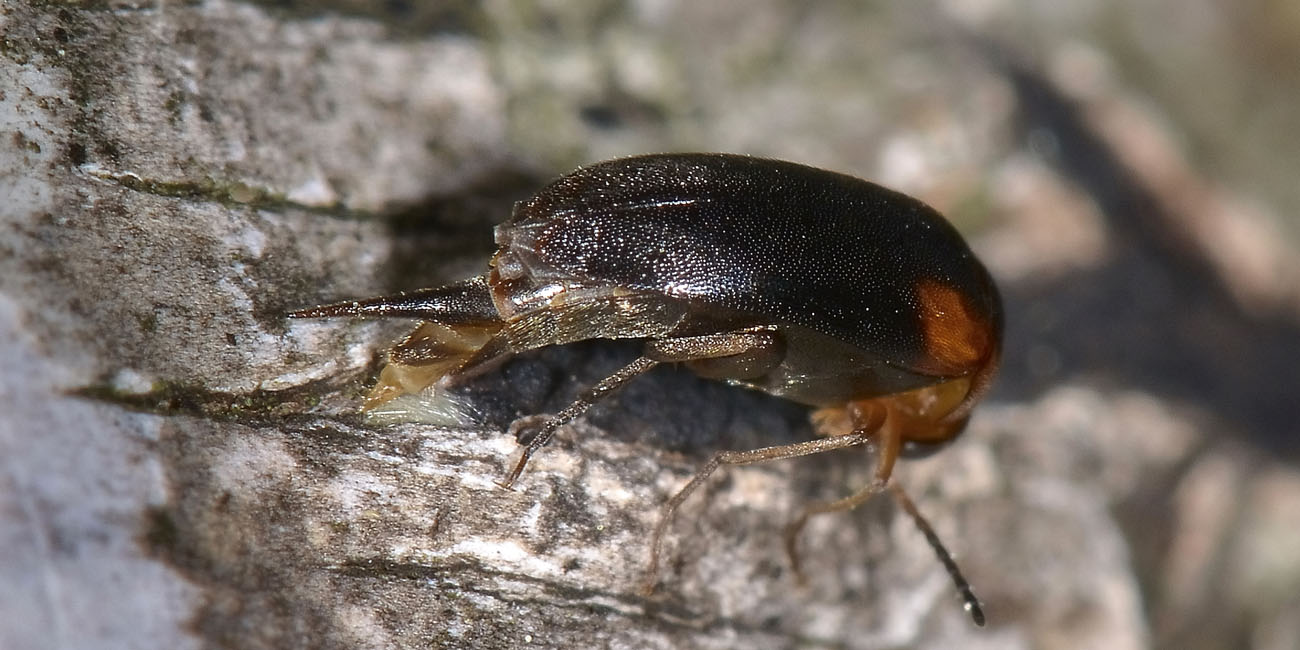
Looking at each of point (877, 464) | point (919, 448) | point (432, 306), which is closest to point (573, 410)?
point (432, 306)

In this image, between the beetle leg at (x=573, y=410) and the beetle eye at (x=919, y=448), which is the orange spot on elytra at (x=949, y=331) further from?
the beetle leg at (x=573, y=410)

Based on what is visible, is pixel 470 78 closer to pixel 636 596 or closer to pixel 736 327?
pixel 736 327

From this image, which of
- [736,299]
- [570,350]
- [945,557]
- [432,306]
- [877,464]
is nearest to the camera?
[432,306]

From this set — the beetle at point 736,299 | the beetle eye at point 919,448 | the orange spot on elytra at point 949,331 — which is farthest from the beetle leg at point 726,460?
the orange spot on elytra at point 949,331

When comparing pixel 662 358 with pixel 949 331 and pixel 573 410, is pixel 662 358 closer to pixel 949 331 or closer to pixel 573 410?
pixel 573 410

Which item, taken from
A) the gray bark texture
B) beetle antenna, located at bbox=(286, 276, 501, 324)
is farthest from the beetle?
the gray bark texture

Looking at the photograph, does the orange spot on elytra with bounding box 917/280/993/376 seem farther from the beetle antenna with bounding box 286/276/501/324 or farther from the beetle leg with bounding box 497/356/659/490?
the beetle antenna with bounding box 286/276/501/324

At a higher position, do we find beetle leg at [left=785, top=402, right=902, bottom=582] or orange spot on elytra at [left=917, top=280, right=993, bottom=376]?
orange spot on elytra at [left=917, top=280, right=993, bottom=376]
